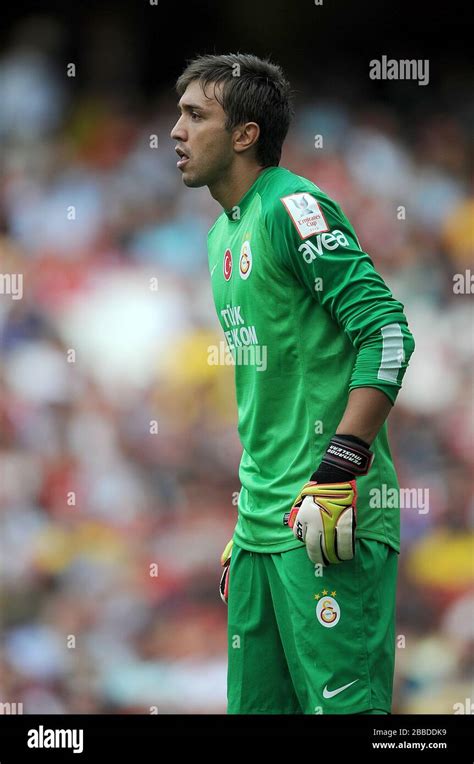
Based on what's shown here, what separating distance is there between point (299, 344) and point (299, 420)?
142mm

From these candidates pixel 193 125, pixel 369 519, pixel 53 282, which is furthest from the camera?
Answer: pixel 53 282

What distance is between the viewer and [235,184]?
209cm

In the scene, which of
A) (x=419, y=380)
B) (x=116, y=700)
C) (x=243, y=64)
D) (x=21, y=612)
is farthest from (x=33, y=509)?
(x=243, y=64)

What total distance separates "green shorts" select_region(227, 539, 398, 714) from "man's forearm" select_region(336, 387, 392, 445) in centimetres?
23

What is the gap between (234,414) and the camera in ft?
12.3

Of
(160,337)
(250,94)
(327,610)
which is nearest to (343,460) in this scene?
(327,610)

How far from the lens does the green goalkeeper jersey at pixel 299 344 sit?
180 centimetres

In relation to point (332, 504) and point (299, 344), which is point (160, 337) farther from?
point (332, 504)

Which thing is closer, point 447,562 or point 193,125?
point 193,125

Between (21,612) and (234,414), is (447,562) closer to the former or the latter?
(234,414)

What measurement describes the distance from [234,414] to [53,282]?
851 millimetres

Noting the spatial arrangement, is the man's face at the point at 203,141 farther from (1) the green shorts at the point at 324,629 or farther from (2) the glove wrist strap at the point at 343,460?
(1) the green shorts at the point at 324,629
